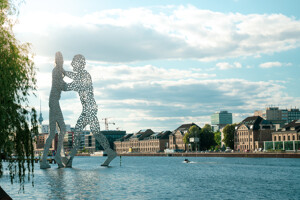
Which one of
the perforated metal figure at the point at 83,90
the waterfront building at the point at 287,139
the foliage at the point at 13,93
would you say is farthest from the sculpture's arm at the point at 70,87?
the waterfront building at the point at 287,139

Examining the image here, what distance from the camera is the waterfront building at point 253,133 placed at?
18262 centimetres

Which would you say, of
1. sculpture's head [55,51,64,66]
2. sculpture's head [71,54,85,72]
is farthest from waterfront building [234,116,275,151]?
sculpture's head [55,51,64,66]

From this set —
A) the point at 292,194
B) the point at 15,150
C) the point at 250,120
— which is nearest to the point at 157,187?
the point at 292,194

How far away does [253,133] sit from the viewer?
183875 mm

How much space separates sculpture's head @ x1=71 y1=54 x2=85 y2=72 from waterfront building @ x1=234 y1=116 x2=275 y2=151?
11763cm

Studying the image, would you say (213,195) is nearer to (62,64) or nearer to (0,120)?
(0,120)

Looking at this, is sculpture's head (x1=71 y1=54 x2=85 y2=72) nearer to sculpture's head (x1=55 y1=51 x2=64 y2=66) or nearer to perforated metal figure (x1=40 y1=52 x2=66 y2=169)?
sculpture's head (x1=55 y1=51 x2=64 y2=66)

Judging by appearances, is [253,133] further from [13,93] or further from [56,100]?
[13,93]

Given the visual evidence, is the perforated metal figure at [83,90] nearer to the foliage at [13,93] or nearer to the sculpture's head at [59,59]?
the sculpture's head at [59,59]

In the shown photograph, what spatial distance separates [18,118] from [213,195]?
23941 millimetres

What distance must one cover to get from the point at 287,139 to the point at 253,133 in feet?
82.3

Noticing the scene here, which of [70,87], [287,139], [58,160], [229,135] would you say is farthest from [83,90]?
[229,135]

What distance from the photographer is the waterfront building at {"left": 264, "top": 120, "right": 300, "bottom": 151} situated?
15138 centimetres

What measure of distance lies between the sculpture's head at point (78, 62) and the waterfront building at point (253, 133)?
11763 centimetres
